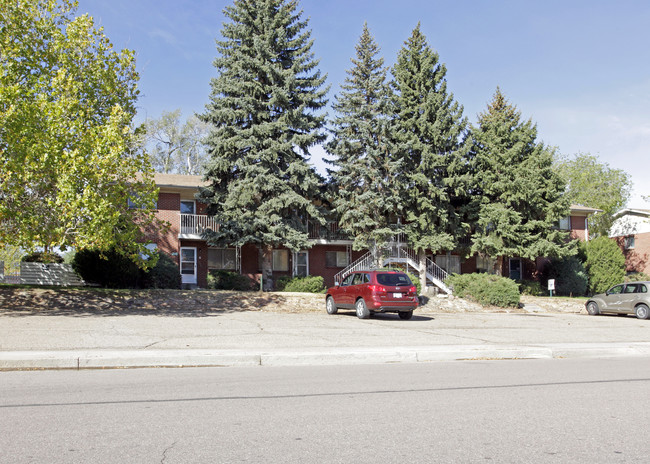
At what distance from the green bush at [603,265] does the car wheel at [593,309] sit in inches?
479

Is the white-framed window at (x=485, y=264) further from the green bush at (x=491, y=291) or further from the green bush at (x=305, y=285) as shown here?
the green bush at (x=305, y=285)

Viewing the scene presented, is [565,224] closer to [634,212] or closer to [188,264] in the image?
[634,212]

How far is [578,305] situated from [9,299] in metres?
26.5

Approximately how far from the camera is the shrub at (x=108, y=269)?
76.8ft

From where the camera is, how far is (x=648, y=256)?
43594 millimetres

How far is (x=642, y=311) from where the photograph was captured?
21844mm

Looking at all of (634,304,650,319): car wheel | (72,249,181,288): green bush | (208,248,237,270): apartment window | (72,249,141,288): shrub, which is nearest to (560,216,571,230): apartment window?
(634,304,650,319): car wheel

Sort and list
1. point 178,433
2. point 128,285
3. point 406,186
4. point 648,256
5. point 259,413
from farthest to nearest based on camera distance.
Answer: point 648,256
point 406,186
point 128,285
point 259,413
point 178,433

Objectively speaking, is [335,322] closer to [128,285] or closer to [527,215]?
[128,285]

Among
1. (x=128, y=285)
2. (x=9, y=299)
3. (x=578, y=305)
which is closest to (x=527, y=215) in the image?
(x=578, y=305)

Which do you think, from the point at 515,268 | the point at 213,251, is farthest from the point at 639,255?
the point at 213,251

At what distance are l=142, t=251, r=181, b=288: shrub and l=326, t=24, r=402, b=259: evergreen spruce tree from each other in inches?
359

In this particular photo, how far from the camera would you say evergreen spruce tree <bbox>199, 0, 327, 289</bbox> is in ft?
85.4

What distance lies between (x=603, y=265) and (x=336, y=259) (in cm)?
1805
